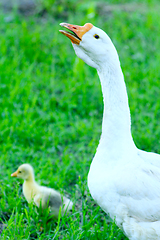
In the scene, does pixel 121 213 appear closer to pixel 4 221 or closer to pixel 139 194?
pixel 139 194

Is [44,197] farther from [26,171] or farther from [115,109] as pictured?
[115,109]

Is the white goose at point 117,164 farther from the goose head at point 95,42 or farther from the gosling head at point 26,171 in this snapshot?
the gosling head at point 26,171

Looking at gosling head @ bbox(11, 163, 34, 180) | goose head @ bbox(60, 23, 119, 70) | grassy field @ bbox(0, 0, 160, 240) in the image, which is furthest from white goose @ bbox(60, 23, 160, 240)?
gosling head @ bbox(11, 163, 34, 180)

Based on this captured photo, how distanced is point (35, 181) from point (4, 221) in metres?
0.50

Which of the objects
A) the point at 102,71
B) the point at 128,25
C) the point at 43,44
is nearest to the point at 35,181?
the point at 102,71

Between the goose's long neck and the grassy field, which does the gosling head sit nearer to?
the grassy field

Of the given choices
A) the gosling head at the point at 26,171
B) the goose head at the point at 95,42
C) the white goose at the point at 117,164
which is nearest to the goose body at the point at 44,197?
the gosling head at the point at 26,171

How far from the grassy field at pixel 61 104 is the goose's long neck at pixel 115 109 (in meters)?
0.79

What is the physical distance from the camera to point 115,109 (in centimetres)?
235

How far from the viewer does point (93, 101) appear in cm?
462

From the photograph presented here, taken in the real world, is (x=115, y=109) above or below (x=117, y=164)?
above

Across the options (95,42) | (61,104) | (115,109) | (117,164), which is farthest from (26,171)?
(61,104)

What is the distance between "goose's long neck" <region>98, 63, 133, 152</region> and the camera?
89.4 inches

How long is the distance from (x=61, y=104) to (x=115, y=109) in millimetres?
2239
